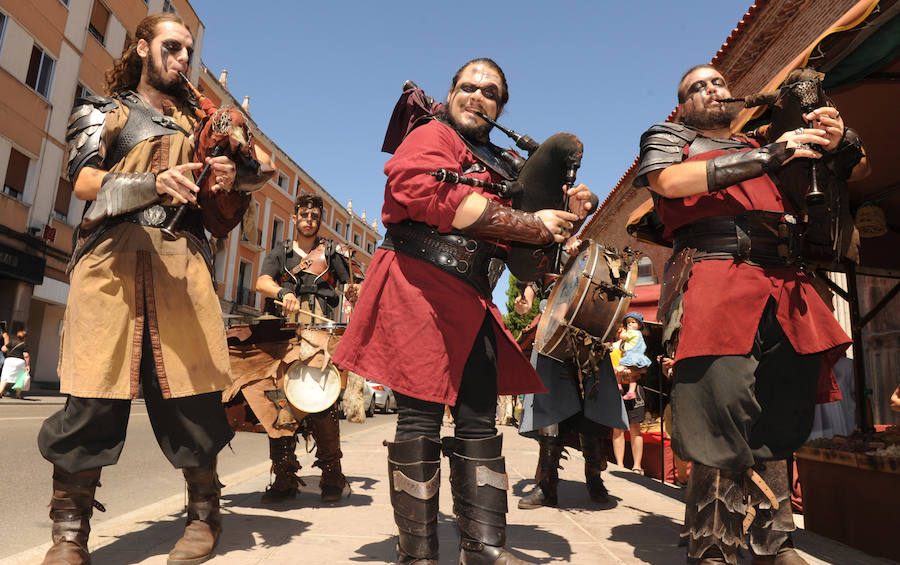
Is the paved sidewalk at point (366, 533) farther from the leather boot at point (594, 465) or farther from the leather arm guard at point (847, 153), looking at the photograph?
the leather arm guard at point (847, 153)

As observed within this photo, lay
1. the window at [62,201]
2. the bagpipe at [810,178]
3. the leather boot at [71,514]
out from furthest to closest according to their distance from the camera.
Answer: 1. the window at [62,201]
2. the bagpipe at [810,178]
3. the leather boot at [71,514]

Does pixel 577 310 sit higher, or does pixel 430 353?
pixel 577 310

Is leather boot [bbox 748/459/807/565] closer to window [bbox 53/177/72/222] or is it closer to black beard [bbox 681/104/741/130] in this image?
black beard [bbox 681/104/741/130]

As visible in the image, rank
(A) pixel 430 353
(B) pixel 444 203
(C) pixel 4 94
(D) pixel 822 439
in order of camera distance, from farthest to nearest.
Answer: (C) pixel 4 94 < (D) pixel 822 439 < (A) pixel 430 353 < (B) pixel 444 203

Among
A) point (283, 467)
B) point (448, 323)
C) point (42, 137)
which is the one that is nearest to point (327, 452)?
point (283, 467)

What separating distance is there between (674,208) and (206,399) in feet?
7.08

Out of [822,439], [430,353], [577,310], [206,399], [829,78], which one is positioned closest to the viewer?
[430,353]

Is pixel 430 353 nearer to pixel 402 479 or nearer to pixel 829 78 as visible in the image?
pixel 402 479

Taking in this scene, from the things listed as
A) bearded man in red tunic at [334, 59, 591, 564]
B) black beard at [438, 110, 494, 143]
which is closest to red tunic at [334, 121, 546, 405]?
bearded man in red tunic at [334, 59, 591, 564]

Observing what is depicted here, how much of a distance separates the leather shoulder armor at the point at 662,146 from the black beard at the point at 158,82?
6.86 feet

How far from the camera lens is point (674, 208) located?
260 centimetres

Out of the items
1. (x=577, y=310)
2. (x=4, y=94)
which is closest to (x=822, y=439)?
(x=577, y=310)

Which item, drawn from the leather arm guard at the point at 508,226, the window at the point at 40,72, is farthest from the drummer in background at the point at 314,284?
the window at the point at 40,72

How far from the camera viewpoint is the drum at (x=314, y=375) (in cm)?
387
